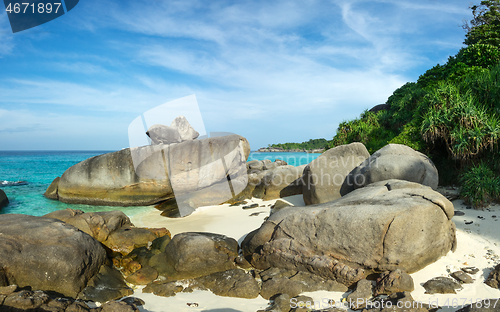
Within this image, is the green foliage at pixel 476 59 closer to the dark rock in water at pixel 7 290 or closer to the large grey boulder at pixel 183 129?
the large grey boulder at pixel 183 129

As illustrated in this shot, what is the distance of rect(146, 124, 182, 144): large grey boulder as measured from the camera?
13409mm

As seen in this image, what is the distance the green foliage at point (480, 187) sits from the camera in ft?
22.2

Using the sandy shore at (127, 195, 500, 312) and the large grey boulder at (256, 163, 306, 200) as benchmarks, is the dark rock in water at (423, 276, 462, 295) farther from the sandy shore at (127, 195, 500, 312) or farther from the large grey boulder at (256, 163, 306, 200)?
the large grey boulder at (256, 163, 306, 200)

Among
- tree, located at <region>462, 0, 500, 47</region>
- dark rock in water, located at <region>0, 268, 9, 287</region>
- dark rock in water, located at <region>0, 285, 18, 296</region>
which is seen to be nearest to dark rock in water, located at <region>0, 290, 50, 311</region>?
dark rock in water, located at <region>0, 285, 18, 296</region>

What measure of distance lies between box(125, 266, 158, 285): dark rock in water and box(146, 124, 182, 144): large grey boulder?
29.4 ft

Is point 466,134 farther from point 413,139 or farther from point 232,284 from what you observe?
point 232,284

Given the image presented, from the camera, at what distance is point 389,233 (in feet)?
14.6

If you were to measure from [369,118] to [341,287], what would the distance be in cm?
1328

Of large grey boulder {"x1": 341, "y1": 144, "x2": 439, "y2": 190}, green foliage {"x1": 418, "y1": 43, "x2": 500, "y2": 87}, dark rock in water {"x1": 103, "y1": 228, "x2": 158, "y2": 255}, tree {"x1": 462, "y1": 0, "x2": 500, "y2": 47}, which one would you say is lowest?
dark rock in water {"x1": 103, "y1": 228, "x2": 158, "y2": 255}

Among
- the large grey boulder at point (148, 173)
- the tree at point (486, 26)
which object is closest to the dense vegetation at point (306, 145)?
the tree at point (486, 26)

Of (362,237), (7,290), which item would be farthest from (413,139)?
(7,290)

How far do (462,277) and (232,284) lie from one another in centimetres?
342

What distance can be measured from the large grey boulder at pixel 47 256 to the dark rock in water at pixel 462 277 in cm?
564

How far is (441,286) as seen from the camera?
156 inches
